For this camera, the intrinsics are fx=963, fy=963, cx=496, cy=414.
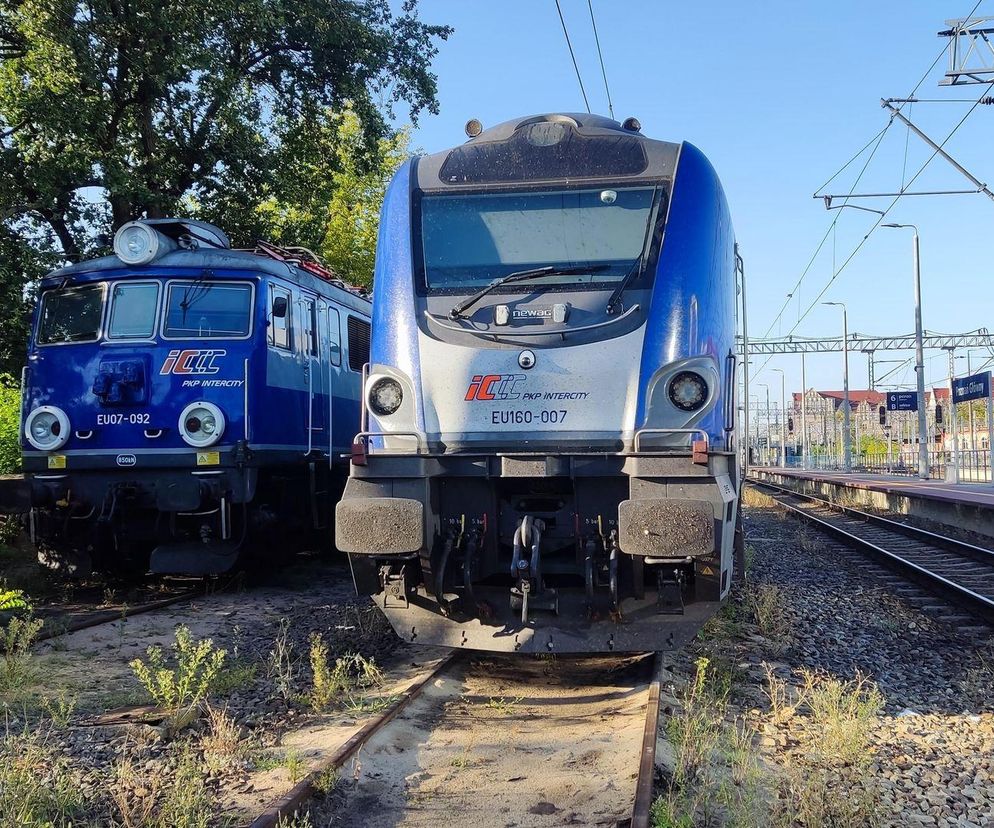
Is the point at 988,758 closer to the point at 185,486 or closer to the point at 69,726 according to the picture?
the point at 69,726

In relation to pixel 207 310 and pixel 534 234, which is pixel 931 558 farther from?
pixel 207 310

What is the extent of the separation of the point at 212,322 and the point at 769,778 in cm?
725

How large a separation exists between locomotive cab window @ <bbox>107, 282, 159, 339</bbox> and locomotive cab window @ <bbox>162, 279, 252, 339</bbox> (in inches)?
6.3

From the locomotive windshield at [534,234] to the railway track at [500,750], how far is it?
2.71m

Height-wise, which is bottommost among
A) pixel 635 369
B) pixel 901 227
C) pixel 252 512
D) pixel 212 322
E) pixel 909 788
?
pixel 909 788

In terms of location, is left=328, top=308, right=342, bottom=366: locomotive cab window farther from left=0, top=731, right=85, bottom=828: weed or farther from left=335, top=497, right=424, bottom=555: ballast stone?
left=0, top=731, right=85, bottom=828: weed

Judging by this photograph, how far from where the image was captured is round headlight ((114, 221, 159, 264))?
389 inches

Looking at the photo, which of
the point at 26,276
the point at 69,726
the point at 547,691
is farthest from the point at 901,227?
the point at 69,726

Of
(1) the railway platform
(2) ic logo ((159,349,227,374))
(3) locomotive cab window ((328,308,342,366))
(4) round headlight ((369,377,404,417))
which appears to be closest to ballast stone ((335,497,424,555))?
(4) round headlight ((369,377,404,417))

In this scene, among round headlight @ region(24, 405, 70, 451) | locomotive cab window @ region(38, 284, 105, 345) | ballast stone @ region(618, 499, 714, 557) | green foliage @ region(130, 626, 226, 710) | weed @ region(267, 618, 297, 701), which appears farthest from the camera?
locomotive cab window @ region(38, 284, 105, 345)

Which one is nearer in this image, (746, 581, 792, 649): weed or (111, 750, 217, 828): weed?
(111, 750, 217, 828): weed

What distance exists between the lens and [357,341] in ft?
42.9

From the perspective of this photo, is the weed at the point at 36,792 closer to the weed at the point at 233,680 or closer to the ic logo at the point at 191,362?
the weed at the point at 233,680

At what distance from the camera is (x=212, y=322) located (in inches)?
391
